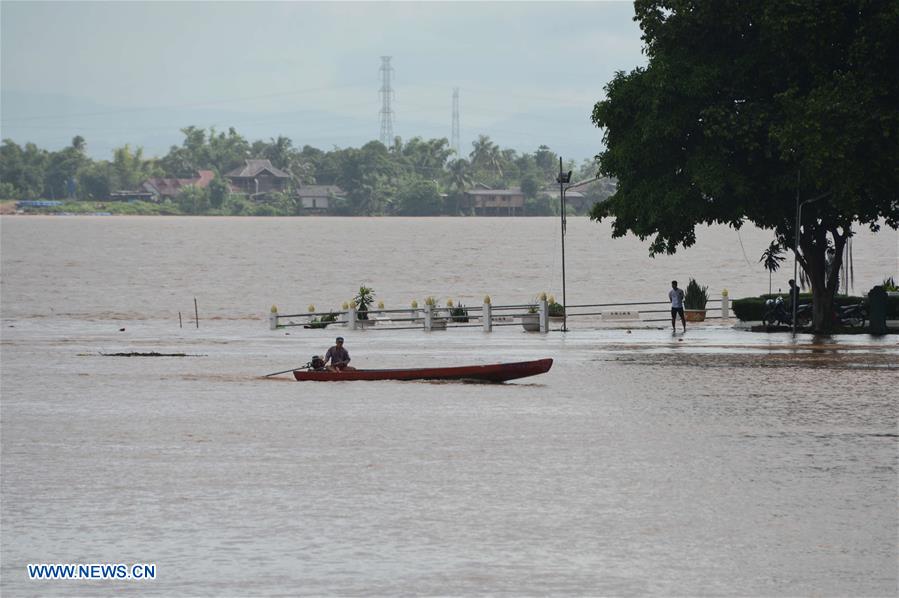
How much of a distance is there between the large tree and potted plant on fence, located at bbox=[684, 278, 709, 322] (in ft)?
32.1

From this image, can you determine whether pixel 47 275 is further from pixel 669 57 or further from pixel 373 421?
pixel 373 421

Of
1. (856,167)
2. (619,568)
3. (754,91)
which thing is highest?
(754,91)

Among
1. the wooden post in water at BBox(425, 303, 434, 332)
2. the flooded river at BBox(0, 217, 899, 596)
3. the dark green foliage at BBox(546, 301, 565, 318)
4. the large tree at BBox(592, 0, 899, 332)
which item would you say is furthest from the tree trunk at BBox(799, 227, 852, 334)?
the wooden post in water at BBox(425, 303, 434, 332)

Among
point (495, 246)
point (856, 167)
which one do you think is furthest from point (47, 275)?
point (856, 167)

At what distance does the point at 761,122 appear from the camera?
4041 cm

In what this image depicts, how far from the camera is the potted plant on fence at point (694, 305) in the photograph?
2173 inches

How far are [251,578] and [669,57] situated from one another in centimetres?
3232

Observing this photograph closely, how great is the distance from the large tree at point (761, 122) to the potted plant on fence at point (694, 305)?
32.1ft

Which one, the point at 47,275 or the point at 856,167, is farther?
the point at 47,275

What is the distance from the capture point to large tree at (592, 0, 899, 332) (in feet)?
124

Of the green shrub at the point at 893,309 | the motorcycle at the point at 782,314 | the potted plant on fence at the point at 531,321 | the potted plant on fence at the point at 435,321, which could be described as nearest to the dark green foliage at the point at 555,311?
the potted plant on fence at the point at 531,321

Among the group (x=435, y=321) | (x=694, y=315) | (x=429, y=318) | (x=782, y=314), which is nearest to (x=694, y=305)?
(x=694, y=315)

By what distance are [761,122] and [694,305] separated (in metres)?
16.6

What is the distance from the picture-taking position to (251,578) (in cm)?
1397
